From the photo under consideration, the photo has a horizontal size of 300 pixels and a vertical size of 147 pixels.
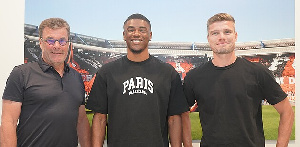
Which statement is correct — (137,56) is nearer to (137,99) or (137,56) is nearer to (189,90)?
(137,99)

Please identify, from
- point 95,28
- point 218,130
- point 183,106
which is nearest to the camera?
point 218,130

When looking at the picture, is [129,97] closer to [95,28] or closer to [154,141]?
[154,141]

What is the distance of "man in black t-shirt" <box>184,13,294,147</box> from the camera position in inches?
64.4

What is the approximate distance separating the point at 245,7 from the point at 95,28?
1.51m

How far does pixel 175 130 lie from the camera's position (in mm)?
1788

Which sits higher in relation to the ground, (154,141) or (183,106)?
(183,106)

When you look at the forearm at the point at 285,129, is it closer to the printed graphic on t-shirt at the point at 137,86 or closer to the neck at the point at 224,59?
the neck at the point at 224,59

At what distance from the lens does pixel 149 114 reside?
166cm

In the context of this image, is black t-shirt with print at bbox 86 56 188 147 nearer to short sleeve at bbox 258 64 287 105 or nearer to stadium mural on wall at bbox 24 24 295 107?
short sleeve at bbox 258 64 287 105

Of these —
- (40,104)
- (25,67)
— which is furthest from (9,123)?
(25,67)

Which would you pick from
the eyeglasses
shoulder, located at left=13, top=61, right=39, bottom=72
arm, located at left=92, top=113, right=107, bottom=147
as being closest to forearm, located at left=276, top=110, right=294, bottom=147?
arm, located at left=92, top=113, right=107, bottom=147

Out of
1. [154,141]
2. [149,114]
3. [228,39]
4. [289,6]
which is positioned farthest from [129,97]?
[289,6]

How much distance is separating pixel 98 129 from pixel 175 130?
0.53 metres

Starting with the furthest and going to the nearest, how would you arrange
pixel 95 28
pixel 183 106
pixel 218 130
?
pixel 95 28 < pixel 183 106 < pixel 218 130
